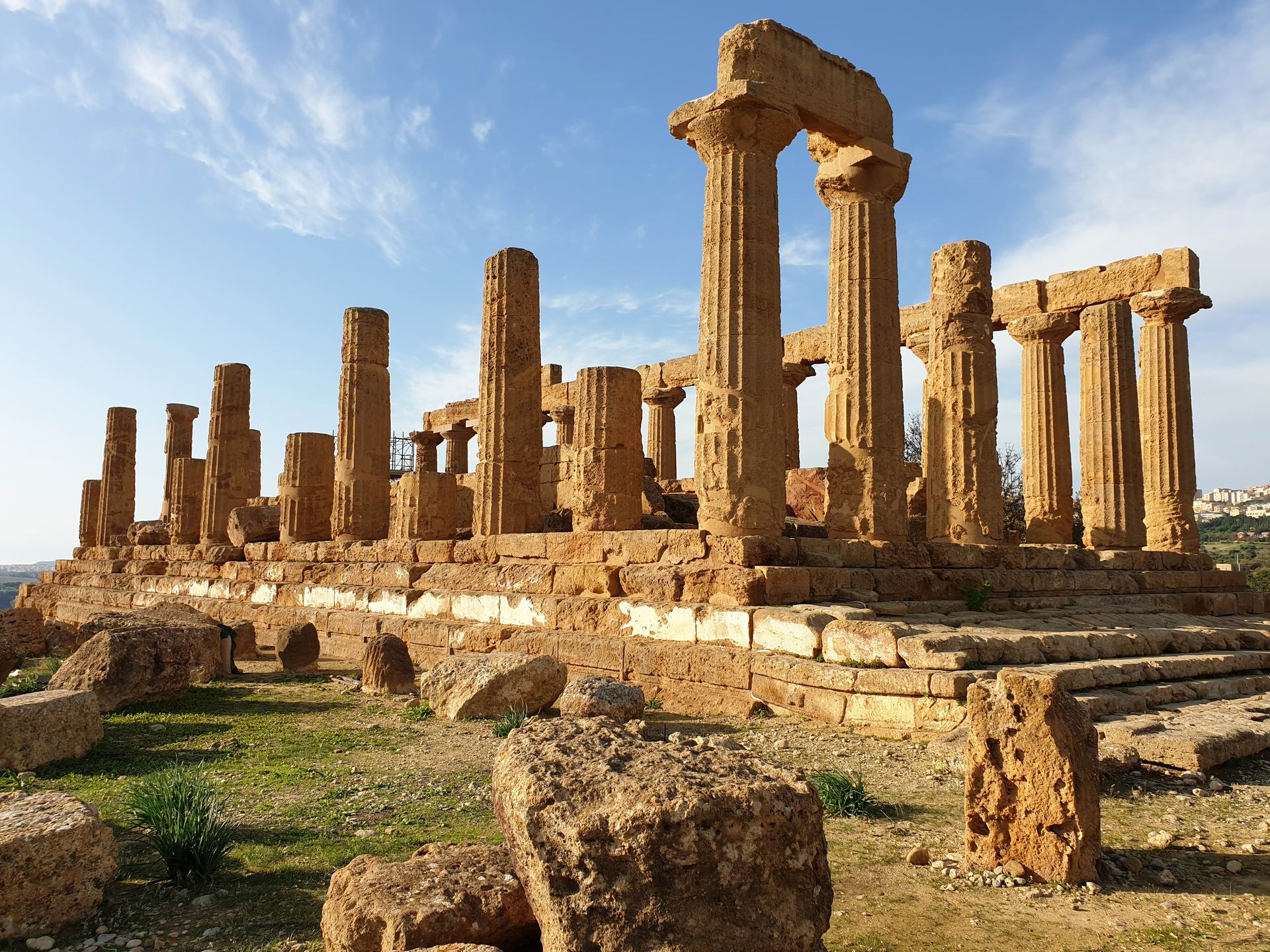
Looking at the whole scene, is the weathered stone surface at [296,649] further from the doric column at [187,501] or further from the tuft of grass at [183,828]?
the doric column at [187,501]

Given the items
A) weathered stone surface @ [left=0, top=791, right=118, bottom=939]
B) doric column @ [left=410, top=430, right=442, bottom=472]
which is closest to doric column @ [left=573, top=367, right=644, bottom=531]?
weathered stone surface @ [left=0, top=791, right=118, bottom=939]

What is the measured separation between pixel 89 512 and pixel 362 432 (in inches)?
720

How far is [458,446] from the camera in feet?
92.2

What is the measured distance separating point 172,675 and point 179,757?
284 cm

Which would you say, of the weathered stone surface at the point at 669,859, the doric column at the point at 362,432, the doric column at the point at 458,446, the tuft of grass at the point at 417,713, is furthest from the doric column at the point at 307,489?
the weathered stone surface at the point at 669,859

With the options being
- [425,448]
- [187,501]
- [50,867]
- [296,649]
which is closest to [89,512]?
[187,501]

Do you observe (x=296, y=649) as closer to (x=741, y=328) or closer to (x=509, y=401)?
(x=509, y=401)

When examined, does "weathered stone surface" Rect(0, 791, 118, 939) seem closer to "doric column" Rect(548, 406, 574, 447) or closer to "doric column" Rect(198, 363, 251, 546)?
"doric column" Rect(198, 363, 251, 546)

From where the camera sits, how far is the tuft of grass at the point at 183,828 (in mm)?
4125

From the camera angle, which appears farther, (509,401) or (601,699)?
(509,401)

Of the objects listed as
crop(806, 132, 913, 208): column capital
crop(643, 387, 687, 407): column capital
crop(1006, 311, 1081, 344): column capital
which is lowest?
crop(643, 387, 687, 407): column capital

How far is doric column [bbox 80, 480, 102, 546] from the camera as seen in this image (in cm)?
2981

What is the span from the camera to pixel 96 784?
598 centimetres

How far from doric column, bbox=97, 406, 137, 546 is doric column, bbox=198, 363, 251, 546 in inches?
319
